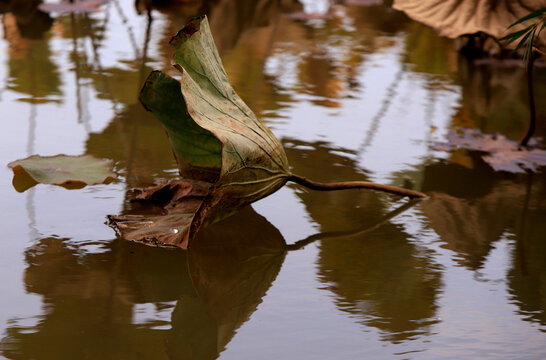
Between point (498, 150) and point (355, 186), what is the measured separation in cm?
45

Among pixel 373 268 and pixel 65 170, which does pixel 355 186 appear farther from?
pixel 65 170

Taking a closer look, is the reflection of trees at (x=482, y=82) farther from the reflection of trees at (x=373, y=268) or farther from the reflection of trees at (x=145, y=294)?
the reflection of trees at (x=145, y=294)

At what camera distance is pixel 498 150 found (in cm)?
159

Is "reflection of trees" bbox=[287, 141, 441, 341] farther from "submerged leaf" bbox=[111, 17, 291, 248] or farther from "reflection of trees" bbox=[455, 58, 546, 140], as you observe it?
"reflection of trees" bbox=[455, 58, 546, 140]

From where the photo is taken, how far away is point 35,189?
1274 mm

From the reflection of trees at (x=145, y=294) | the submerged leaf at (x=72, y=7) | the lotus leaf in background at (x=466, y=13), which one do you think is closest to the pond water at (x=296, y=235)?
the reflection of trees at (x=145, y=294)

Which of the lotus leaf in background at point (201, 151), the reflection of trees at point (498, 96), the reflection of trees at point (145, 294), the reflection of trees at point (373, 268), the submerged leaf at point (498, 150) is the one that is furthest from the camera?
the reflection of trees at point (498, 96)

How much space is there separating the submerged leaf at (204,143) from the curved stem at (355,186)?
5cm

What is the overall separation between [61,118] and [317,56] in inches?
36.7

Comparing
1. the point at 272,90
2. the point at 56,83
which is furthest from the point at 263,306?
the point at 56,83

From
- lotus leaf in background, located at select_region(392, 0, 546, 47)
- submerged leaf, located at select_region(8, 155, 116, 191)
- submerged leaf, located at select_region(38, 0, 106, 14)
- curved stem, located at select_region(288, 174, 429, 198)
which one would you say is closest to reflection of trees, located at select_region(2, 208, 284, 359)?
curved stem, located at select_region(288, 174, 429, 198)

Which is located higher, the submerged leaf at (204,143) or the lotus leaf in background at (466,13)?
the lotus leaf in background at (466,13)

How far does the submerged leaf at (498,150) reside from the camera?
152 cm

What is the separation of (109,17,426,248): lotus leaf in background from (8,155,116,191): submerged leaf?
12 centimetres
